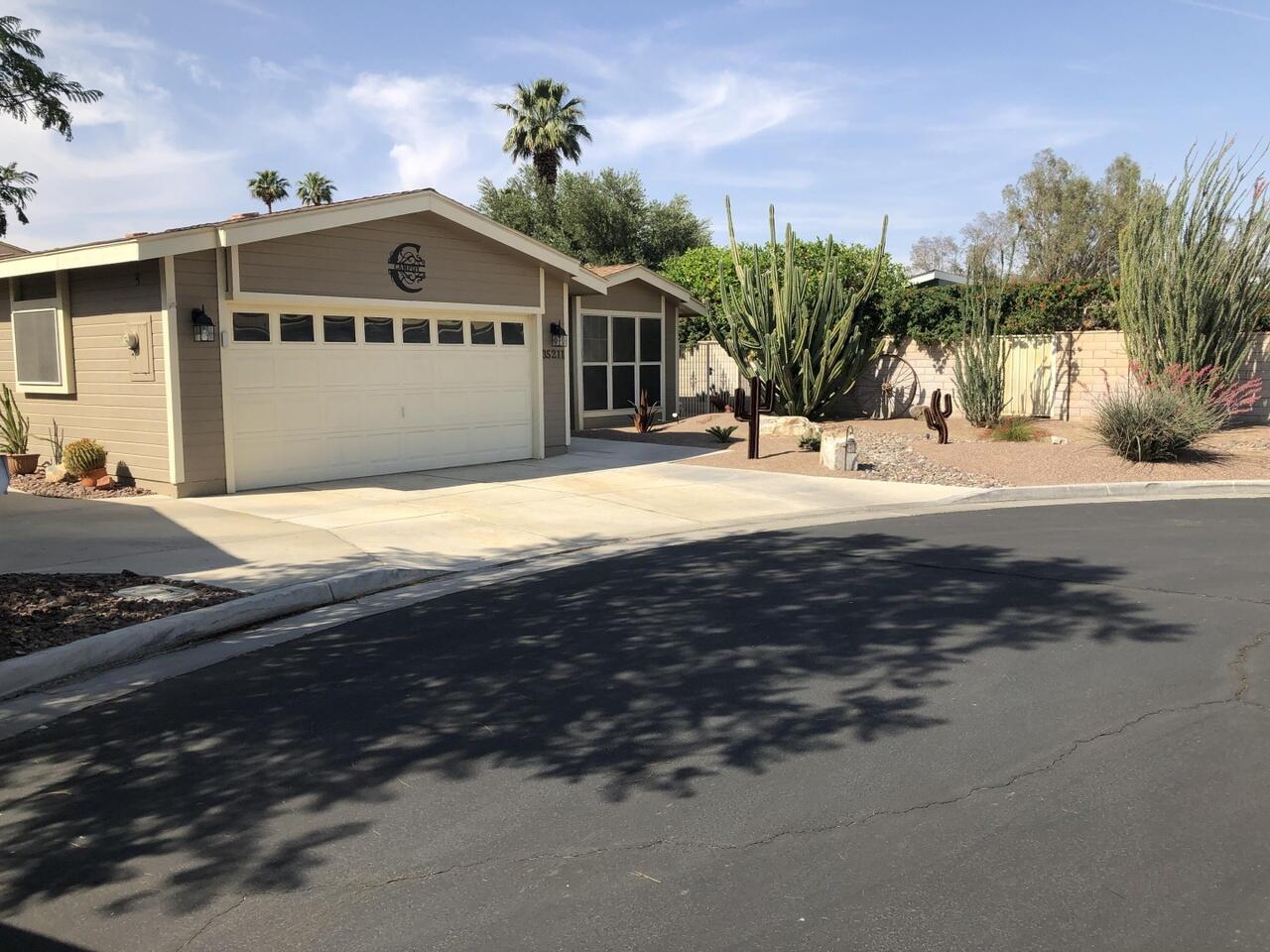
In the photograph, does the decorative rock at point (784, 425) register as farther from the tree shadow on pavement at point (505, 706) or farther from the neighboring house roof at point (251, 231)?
the tree shadow on pavement at point (505, 706)

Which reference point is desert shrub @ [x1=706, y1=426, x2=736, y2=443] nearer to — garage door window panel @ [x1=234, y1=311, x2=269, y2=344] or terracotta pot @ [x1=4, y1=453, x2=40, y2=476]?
garage door window panel @ [x1=234, y1=311, x2=269, y2=344]

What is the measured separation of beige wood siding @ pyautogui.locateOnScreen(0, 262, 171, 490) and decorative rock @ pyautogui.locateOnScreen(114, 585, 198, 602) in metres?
5.21

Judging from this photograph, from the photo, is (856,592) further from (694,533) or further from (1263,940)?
(1263,940)

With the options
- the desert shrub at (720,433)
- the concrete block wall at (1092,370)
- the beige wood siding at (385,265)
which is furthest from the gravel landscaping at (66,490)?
the concrete block wall at (1092,370)

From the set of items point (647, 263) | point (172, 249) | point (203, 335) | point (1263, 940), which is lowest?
point (1263, 940)

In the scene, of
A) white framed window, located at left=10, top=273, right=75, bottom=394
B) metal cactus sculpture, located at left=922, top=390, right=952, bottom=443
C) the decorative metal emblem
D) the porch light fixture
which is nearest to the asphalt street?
the porch light fixture

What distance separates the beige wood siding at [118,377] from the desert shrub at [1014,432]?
45.2 feet

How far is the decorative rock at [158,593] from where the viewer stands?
24.4ft

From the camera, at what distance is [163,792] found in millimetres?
4398

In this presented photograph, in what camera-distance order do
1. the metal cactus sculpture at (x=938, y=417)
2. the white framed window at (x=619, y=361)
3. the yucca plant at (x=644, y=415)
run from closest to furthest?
1. the metal cactus sculpture at (x=938, y=417)
2. the yucca plant at (x=644, y=415)
3. the white framed window at (x=619, y=361)

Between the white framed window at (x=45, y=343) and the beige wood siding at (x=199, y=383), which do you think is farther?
the white framed window at (x=45, y=343)

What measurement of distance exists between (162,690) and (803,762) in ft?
12.0

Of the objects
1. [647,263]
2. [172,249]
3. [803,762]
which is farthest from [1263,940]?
[647,263]

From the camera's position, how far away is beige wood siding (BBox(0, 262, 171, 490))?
41.0ft
